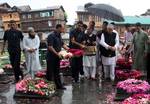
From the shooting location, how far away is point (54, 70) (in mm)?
13344

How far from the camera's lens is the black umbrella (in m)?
16.0

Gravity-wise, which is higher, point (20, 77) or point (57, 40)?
point (57, 40)

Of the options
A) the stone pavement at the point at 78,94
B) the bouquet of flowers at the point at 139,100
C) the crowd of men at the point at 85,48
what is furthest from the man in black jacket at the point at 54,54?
the bouquet of flowers at the point at 139,100

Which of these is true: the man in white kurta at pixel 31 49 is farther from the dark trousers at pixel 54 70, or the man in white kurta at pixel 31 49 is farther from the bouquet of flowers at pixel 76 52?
the dark trousers at pixel 54 70

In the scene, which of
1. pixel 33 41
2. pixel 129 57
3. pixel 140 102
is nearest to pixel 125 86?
pixel 140 102

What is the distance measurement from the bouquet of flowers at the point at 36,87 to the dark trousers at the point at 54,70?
931 millimetres

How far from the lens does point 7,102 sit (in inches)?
453

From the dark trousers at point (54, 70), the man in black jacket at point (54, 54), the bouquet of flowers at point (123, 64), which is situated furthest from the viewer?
the bouquet of flowers at point (123, 64)

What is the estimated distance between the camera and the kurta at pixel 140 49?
15.9m

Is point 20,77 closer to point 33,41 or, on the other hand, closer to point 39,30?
point 33,41

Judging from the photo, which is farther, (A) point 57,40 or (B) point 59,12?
(B) point 59,12

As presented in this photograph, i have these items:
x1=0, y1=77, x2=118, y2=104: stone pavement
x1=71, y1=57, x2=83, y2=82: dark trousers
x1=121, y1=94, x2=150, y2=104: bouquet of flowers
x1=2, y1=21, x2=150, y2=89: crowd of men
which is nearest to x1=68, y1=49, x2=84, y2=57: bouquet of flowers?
x1=2, y1=21, x2=150, y2=89: crowd of men

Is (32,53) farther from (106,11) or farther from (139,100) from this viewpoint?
(139,100)

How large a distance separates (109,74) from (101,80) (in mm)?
374
